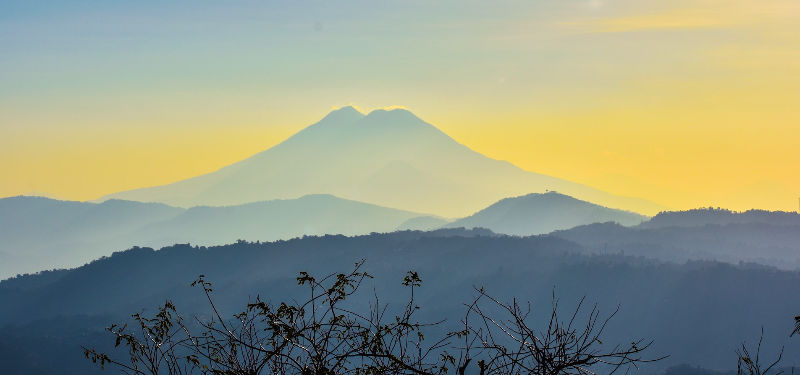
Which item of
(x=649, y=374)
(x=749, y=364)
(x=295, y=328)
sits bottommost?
(x=649, y=374)

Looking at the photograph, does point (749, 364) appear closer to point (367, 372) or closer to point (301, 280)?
point (367, 372)

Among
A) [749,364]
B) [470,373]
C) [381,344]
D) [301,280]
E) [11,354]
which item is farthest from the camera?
[11,354]

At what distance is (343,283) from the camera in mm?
11492

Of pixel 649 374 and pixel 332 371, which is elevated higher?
pixel 332 371

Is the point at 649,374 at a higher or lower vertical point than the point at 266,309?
lower

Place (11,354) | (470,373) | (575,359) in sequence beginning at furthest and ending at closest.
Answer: (11,354) < (470,373) < (575,359)

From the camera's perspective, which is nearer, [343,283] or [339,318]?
[339,318]

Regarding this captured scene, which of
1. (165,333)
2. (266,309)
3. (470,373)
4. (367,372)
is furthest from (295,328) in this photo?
(470,373)

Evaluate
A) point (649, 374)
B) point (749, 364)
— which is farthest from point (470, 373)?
point (749, 364)

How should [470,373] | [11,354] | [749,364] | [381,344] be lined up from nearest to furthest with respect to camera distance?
1. [381,344]
2. [749,364]
3. [470,373]
4. [11,354]

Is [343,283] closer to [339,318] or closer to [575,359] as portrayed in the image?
[339,318]

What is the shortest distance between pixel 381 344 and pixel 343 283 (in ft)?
→ 4.84

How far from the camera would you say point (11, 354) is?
19600 cm

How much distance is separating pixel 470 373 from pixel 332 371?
579 ft
